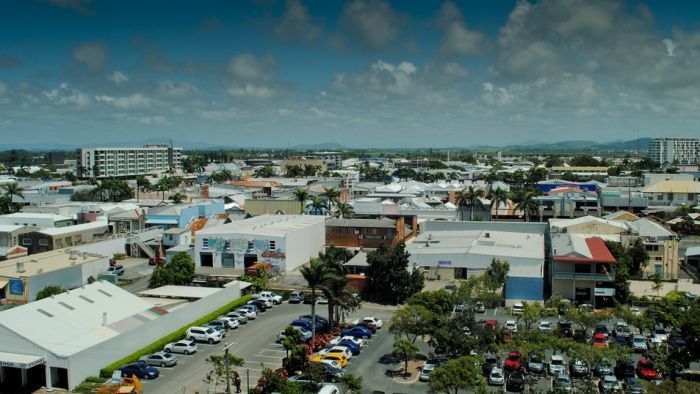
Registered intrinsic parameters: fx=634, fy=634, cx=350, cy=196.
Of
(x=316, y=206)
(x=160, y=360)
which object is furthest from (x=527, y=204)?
(x=160, y=360)

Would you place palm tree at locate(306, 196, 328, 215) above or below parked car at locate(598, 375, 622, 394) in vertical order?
above

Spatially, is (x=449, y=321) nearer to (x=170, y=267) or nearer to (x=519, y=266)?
(x=519, y=266)

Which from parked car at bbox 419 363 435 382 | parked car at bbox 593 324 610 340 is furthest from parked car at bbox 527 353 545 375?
parked car at bbox 593 324 610 340

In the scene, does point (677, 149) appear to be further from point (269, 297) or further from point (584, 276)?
point (269, 297)

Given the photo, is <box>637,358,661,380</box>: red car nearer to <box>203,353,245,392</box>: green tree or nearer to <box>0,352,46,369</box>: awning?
<box>203,353,245,392</box>: green tree

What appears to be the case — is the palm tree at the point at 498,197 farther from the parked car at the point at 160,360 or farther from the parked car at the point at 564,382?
the parked car at the point at 160,360
